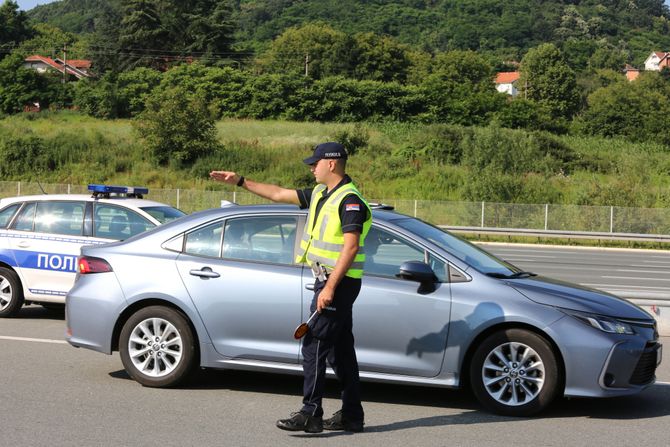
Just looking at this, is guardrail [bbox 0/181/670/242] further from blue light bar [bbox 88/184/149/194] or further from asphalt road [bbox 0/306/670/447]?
asphalt road [bbox 0/306/670/447]

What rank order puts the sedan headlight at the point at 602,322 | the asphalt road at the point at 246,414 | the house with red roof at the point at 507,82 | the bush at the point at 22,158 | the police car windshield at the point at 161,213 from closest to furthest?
the asphalt road at the point at 246,414, the sedan headlight at the point at 602,322, the police car windshield at the point at 161,213, the bush at the point at 22,158, the house with red roof at the point at 507,82

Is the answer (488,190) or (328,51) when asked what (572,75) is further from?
(488,190)

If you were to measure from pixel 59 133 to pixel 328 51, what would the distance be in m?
43.6

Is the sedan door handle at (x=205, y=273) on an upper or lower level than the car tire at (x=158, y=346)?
upper

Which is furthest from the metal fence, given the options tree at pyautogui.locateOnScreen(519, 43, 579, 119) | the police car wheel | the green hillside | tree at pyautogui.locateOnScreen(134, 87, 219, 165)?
the green hillside

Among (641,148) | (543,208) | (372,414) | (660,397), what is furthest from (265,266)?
(641,148)

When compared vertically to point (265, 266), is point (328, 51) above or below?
above

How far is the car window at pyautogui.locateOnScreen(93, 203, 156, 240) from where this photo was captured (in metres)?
11.2

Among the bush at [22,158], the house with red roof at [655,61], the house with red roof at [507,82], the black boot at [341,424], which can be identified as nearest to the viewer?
the black boot at [341,424]

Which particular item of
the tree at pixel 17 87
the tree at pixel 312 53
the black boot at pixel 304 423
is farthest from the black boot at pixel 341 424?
the tree at pixel 312 53

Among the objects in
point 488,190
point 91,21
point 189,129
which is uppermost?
point 91,21

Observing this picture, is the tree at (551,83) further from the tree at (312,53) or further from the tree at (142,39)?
the tree at (142,39)

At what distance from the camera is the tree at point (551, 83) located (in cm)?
10450

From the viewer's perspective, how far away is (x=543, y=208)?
35938 millimetres
